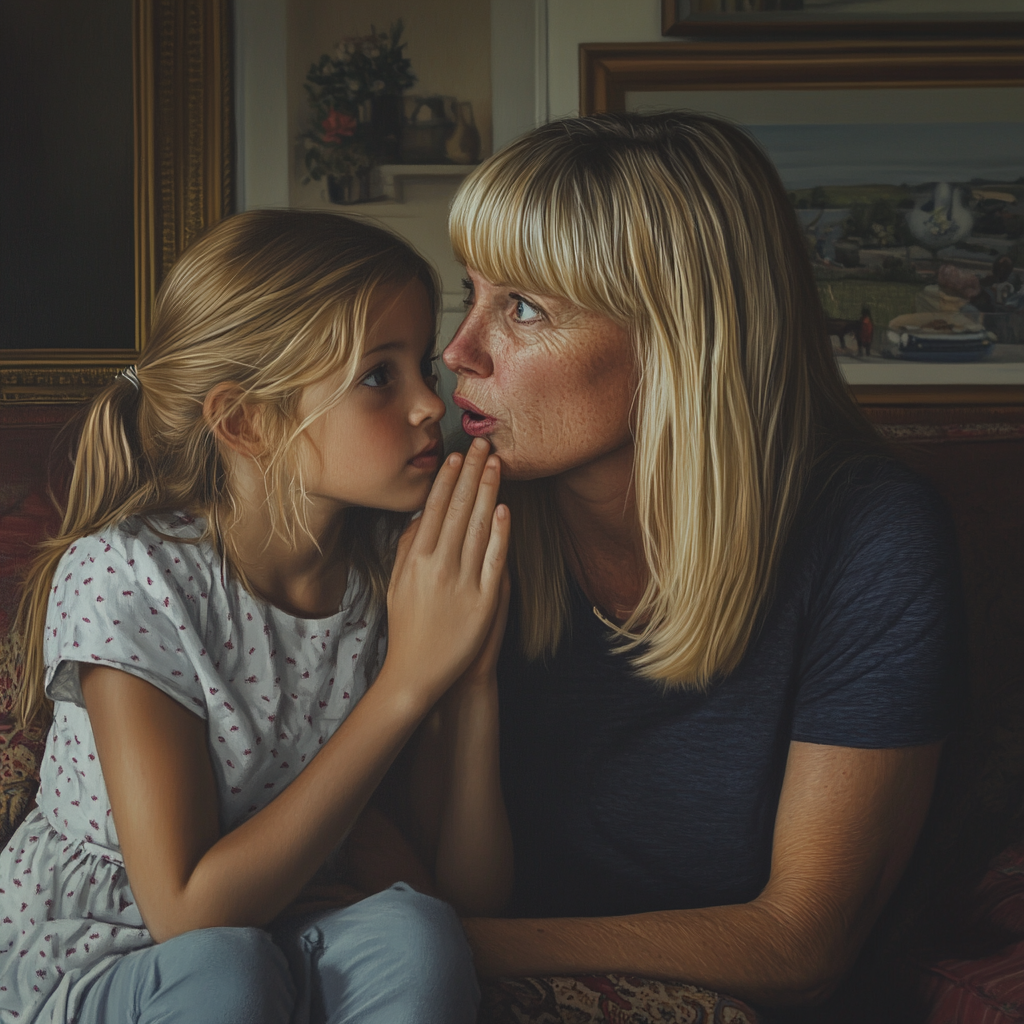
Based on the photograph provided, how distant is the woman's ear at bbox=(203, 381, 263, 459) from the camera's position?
3.18 ft

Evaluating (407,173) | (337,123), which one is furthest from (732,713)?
(337,123)

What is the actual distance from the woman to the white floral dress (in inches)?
10.8

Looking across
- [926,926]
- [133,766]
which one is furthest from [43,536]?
[926,926]

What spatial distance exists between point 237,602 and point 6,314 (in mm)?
610

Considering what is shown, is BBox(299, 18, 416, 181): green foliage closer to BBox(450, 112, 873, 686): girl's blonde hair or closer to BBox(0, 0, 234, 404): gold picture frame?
BBox(0, 0, 234, 404): gold picture frame

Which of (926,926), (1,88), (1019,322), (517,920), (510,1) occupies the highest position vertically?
(510,1)

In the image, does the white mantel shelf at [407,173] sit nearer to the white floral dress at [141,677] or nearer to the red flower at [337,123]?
the red flower at [337,123]

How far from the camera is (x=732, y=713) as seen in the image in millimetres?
1002

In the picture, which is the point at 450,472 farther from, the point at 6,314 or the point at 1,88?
the point at 1,88

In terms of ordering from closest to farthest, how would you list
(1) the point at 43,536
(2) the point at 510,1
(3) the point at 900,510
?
(3) the point at 900,510 → (1) the point at 43,536 → (2) the point at 510,1

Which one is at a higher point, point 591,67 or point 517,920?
point 591,67

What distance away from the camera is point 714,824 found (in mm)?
1004

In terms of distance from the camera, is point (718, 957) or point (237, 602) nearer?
point (718, 957)

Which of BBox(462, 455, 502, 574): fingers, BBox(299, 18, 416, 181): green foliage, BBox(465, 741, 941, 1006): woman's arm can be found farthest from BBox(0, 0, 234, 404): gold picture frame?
BBox(465, 741, 941, 1006): woman's arm
